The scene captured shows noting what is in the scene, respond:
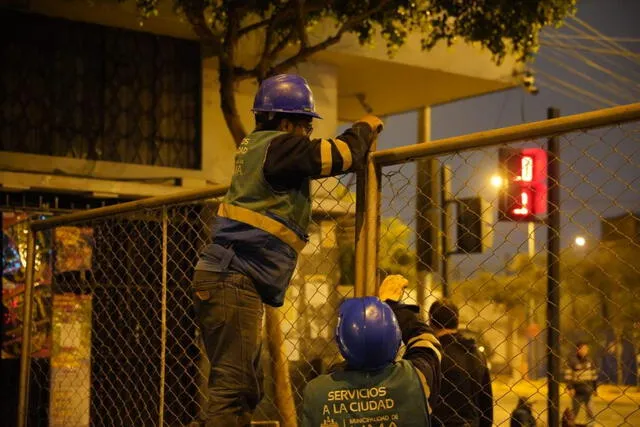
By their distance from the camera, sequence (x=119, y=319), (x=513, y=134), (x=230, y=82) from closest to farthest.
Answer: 1. (x=513, y=134)
2. (x=230, y=82)
3. (x=119, y=319)

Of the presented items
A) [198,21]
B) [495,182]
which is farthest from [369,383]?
[198,21]

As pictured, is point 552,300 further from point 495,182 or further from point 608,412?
point 608,412

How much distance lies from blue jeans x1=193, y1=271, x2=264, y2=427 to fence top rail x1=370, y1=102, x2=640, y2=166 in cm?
84

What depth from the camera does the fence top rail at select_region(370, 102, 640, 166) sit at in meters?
3.44

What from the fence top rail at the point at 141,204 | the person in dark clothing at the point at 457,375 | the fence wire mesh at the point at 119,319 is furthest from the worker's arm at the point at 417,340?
the fence wire mesh at the point at 119,319

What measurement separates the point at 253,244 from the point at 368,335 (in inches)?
28.9

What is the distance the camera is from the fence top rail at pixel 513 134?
3443mm

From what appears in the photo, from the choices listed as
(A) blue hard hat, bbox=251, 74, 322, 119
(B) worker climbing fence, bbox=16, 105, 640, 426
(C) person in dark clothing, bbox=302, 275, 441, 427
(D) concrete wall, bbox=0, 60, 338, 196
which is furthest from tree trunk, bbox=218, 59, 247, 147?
(C) person in dark clothing, bbox=302, 275, 441, 427

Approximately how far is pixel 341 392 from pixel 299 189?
0.94 m

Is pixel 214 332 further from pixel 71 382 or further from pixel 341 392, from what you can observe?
pixel 71 382

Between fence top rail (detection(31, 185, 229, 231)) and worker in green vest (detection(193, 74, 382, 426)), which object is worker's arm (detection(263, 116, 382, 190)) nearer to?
worker in green vest (detection(193, 74, 382, 426))

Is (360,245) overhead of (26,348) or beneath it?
overhead

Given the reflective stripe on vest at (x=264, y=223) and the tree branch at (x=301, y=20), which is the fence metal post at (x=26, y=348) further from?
the tree branch at (x=301, y=20)

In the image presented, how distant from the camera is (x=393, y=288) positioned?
430cm
